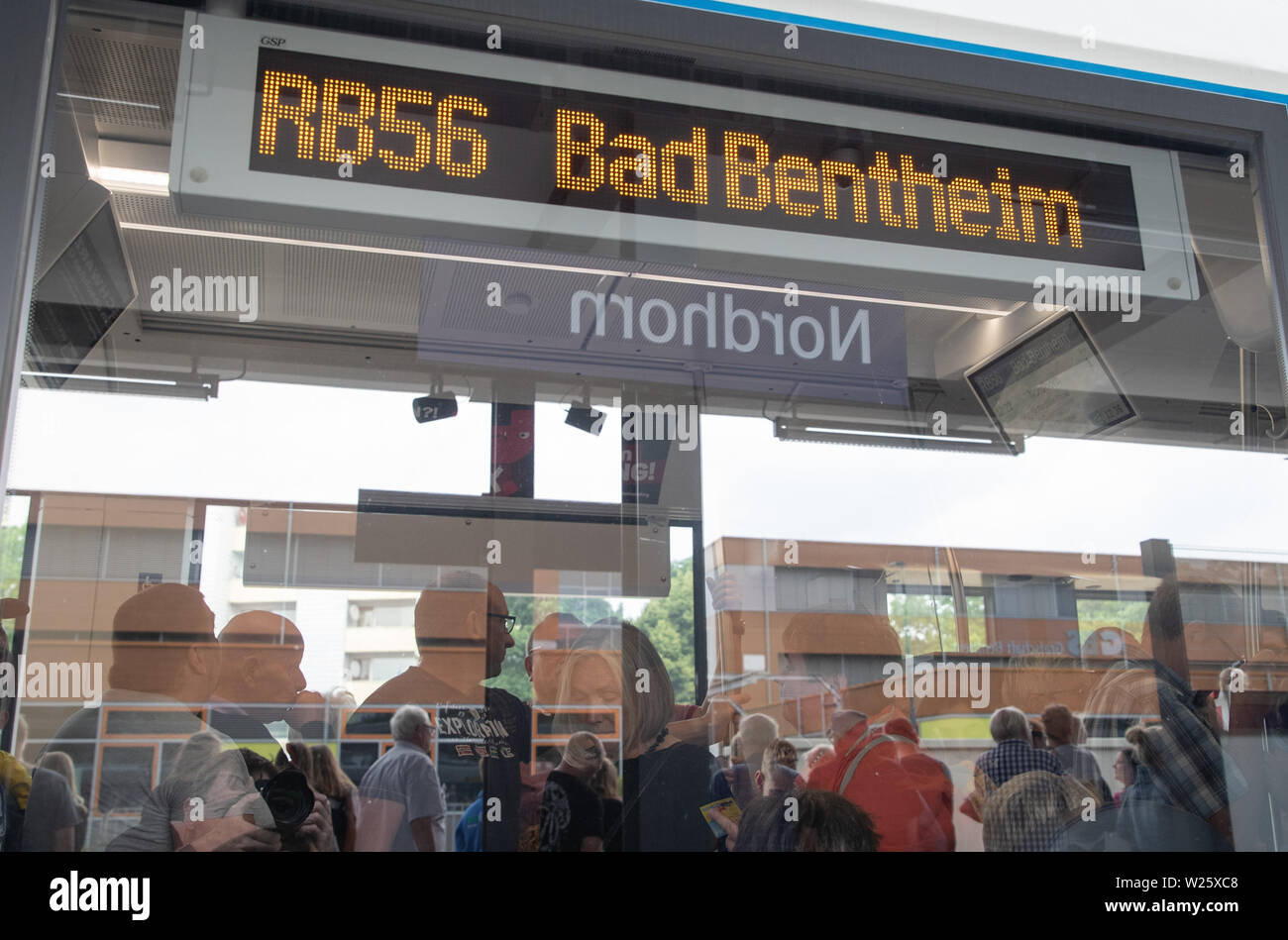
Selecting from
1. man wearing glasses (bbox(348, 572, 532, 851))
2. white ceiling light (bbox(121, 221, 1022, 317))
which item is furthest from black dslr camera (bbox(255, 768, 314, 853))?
white ceiling light (bbox(121, 221, 1022, 317))

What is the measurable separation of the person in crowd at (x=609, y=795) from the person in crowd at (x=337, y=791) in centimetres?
32

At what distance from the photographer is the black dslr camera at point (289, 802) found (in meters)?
1.30

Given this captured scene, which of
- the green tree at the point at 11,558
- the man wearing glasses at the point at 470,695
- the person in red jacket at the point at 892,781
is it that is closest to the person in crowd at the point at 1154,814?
the person in red jacket at the point at 892,781

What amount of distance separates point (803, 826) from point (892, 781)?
188 millimetres

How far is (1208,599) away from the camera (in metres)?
1.73

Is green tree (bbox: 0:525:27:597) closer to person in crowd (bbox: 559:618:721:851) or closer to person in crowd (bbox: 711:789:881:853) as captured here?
person in crowd (bbox: 559:618:721:851)

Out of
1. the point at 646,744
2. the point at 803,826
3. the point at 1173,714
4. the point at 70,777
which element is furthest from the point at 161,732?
the point at 1173,714

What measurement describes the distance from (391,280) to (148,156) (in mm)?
360

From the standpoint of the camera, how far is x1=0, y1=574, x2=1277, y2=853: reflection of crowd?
132 centimetres

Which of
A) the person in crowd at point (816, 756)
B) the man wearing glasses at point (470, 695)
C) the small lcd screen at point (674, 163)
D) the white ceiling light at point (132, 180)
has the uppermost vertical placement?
the small lcd screen at point (674, 163)

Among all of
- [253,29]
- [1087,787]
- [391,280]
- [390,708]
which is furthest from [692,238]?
[1087,787]

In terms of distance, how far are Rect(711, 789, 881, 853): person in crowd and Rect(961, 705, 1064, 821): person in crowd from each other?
0.18m

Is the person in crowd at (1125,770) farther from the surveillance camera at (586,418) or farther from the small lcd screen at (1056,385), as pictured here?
the surveillance camera at (586,418)

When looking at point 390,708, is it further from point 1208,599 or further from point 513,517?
point 1208,599
